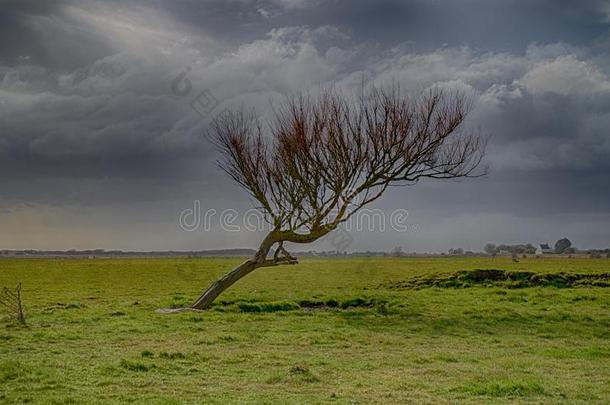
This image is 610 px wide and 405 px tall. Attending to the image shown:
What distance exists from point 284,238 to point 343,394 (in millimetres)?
17186

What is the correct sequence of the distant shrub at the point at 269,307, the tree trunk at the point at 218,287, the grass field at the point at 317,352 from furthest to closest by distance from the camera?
the tree trunk at the point at 218,287, the distant shrub at the point at 269,307, the grass field at the point at 317,352

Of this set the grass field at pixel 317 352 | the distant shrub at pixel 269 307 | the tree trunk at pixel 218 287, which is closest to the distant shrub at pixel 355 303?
the grass field at pixel 317 352

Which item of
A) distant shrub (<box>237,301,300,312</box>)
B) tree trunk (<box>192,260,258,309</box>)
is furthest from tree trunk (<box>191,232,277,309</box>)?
distant shrub (<box>237,301,300,312</box>)

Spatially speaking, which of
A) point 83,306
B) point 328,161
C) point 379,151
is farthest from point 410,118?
point 83,306

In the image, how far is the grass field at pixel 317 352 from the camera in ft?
40.7

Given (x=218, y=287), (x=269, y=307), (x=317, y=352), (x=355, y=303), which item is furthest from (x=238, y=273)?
(x=317, y=352)

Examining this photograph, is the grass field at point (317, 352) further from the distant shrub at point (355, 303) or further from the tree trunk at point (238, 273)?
the tree trunk at point (238, 273)

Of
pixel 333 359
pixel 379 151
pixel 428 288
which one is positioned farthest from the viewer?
pixel 428 288

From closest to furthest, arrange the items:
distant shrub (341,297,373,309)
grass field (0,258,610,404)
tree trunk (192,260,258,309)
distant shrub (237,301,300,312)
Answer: grass field (0,258,610,404)
distant shrub (237,301,300,312)
tree trunk (192,260,258,309)
distant shrub (341,297,373,309)

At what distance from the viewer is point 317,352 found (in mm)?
17625

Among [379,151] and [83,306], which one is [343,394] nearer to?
[379,151]

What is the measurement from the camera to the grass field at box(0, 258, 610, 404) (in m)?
12.4

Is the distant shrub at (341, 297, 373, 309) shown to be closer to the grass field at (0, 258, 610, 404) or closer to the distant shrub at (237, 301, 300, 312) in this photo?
the grass field at (0, 258, 610, 404)

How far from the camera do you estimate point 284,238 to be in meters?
29.1
